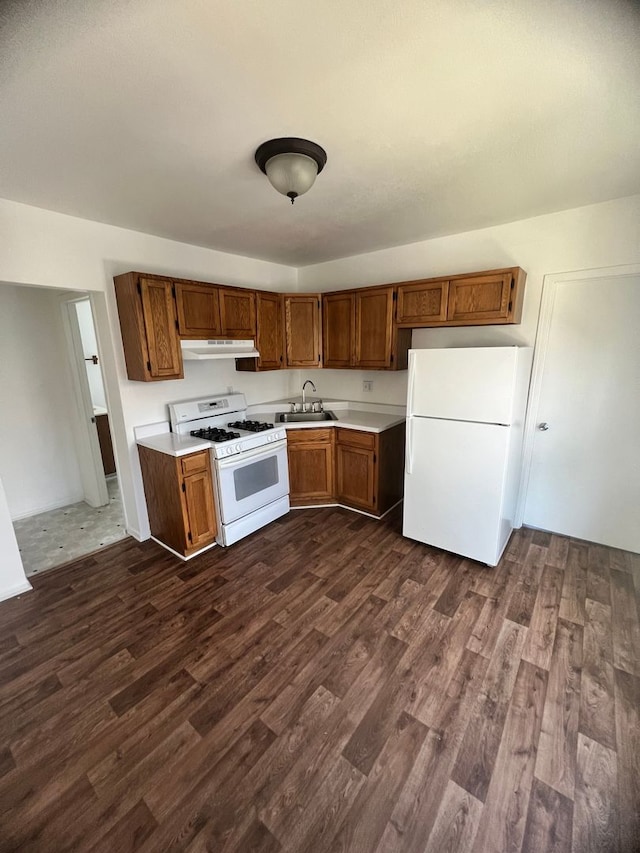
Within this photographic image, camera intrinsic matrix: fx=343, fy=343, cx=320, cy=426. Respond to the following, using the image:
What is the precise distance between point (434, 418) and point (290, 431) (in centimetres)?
142

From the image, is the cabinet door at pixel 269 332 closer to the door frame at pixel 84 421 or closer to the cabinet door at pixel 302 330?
the cabinet door at pixel 302 330

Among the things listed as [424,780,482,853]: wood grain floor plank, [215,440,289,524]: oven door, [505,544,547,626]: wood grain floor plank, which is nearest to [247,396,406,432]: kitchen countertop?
[215,440,289,524]: oven door

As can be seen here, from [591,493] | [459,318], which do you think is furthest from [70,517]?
[591,493]

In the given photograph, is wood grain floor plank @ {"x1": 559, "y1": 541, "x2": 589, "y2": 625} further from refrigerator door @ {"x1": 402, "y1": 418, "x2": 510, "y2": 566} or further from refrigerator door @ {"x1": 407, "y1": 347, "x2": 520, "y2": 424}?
refrigerator door @ {"x1": 407, "y1": 347, "x2": 520, "y2": 424}

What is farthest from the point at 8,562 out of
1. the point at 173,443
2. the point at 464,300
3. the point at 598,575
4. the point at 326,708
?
the point at 598,575

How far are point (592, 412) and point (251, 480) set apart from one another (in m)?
2.82

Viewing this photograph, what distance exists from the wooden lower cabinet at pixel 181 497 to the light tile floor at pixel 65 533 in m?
0.67

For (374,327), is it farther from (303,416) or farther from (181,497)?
(181,497)

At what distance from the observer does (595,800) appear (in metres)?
1.28

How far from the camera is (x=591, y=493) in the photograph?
109 inches

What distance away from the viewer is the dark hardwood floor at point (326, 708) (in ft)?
4.06

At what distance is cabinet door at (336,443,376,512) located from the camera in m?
3.29

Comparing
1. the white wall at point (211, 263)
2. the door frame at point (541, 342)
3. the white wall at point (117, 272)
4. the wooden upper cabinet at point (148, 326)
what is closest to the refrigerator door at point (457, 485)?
the door frame at point (541, 342)

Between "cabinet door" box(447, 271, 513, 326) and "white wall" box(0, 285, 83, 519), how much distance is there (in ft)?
12.5
